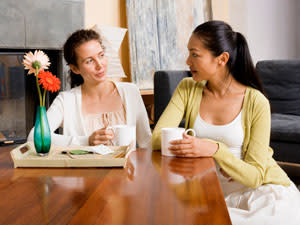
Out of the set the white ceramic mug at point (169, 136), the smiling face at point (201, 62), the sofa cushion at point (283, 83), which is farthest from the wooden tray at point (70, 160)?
the sofa cushion at point (283, 83)

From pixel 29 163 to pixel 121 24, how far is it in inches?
128

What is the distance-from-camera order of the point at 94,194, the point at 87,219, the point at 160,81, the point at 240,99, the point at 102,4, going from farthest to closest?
the point at 102,4, the point at 160,81, the point at 240,99, the point at 94,194, the point at 87,219

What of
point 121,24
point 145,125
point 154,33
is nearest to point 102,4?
point 121,24

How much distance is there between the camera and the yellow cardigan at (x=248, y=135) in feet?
4.42

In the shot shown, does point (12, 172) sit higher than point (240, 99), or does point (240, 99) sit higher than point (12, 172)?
point (240, 99)

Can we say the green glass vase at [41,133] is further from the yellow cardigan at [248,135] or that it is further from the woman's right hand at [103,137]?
the yellow cardigan at [248,135]

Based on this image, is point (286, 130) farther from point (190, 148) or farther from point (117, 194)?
point (117, 194)

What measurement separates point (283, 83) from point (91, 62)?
1.93 m

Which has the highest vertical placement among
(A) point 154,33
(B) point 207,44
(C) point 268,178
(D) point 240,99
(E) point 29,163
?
(A) point 154,33

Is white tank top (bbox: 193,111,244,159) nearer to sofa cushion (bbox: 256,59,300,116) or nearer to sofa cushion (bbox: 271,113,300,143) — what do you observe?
sofa cushion (bbox: 271,113,300,143)

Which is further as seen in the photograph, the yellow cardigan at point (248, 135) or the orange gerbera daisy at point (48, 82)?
the yellow cardigan at point (248, 135)

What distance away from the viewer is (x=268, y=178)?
4.64 feet

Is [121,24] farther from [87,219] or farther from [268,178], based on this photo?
[87,219]

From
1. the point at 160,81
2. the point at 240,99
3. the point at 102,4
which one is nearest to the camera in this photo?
the point at 240,99
